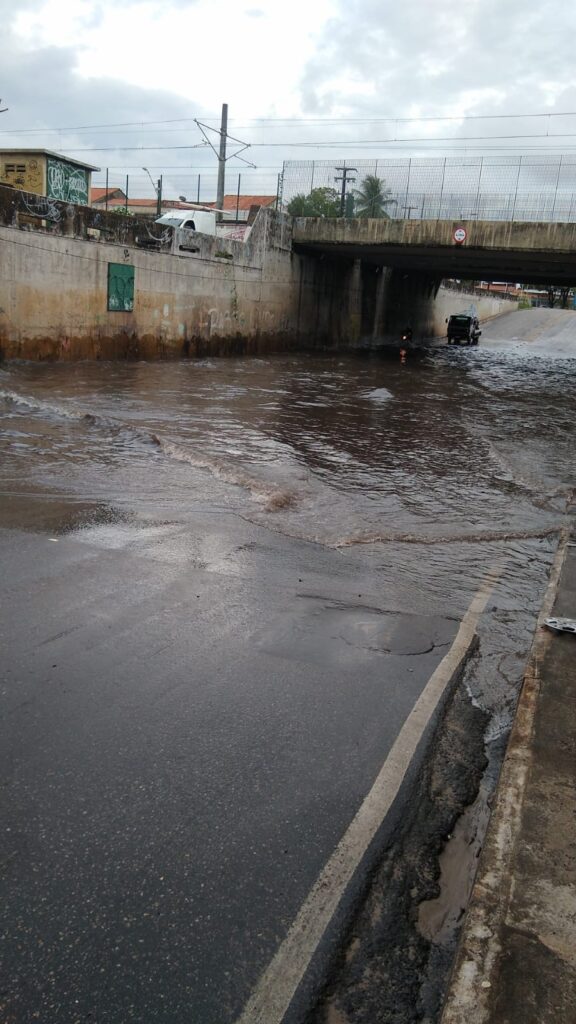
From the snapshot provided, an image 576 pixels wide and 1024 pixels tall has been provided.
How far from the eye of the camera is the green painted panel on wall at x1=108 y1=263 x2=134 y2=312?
24219mm

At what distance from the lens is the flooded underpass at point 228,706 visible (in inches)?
109

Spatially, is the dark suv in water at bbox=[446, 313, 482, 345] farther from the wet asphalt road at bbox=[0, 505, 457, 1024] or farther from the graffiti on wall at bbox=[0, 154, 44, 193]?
the wet asphalt road at bbox=[0, 505, 457, 1024]

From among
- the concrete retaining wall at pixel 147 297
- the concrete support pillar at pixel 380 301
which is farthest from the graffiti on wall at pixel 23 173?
the concrete support pillar at pixel 380 301

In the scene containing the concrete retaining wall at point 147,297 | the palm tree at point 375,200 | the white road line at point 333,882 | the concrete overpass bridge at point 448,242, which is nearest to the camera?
the white road line at point 333,882

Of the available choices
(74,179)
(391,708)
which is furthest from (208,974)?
(74,179)

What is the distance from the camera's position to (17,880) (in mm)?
3020

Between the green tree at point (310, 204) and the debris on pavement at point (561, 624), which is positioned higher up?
the green tree at point (310, 204)

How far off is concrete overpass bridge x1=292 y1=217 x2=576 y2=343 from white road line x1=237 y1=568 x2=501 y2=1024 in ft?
98.8

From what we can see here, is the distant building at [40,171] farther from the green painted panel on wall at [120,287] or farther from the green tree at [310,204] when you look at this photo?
the green tree at [310,204]

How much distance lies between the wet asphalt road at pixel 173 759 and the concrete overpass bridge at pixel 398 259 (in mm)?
28480

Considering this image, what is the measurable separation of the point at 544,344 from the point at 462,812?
63585mm

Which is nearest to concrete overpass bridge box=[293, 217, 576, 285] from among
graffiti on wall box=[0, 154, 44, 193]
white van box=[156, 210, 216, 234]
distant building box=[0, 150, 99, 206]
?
white van box=[156, 210, 216, 234]

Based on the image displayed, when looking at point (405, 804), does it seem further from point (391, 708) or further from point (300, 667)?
point (300, 667)

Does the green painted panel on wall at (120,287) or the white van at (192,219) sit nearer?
the green painted panel on wall at (120,287)
